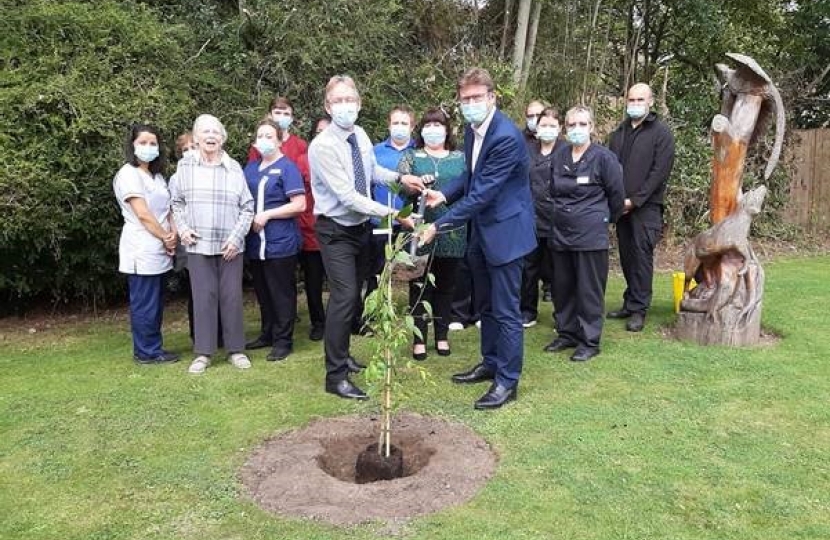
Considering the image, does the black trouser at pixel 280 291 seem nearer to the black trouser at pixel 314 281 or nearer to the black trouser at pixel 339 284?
the black trouser at pixel 314 281

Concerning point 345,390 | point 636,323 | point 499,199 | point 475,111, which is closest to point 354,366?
point 345,390

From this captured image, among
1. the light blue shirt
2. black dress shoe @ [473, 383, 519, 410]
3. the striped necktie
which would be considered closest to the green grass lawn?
black dress shoe @ [473, 383, 519, 410]

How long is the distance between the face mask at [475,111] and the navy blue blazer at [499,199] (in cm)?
8

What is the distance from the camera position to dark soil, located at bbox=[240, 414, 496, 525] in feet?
11.3

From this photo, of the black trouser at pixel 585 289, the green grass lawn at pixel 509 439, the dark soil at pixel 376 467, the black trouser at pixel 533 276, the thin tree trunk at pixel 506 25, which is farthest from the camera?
the thin tree trunk at pixel 506 25

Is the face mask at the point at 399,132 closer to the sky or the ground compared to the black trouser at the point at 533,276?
closer to the sky

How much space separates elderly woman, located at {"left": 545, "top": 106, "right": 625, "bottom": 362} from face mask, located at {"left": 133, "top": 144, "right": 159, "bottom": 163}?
301 cm

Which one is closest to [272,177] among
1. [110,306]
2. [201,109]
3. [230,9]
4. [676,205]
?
[201,109]

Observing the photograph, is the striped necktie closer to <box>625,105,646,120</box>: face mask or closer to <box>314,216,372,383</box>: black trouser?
<box>314,216,372,383</box>: black trouser

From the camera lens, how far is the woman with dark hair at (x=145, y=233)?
547cm

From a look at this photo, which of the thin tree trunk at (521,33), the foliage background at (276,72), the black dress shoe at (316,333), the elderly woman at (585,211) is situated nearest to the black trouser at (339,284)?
the black dress shoe at (316,333)

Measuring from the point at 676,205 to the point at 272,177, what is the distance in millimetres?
7009

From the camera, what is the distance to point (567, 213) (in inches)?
224

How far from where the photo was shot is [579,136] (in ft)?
18.6
